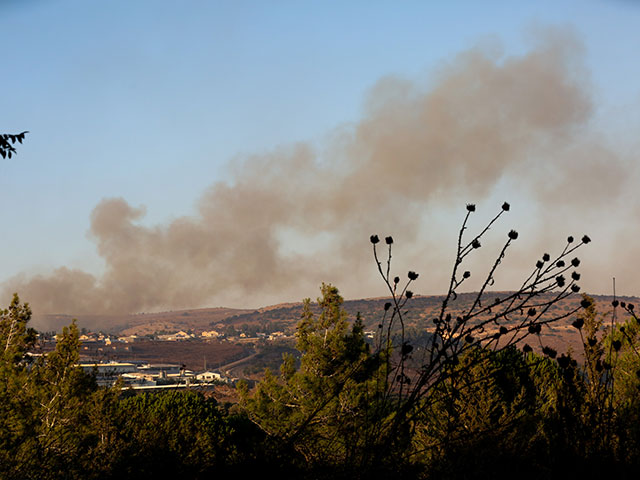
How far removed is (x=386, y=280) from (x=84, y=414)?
27.1 metres

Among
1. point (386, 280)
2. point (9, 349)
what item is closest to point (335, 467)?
point (386, 280)

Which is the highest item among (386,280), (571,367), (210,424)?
(386,280)

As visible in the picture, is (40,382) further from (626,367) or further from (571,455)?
(571,455)

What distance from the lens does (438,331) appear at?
3090mm

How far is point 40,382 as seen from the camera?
2836cm

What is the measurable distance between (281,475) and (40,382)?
27386 mm

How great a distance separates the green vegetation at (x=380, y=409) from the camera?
3168 mm

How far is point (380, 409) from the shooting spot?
11.1 ft

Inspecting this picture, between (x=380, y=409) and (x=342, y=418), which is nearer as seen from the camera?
(x=380, y=409)

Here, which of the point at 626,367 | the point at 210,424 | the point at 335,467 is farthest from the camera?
the point at 210,424

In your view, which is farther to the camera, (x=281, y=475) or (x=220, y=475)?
(x=220, y=475)

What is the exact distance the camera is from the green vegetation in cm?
317

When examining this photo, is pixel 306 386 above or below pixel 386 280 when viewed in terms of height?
below

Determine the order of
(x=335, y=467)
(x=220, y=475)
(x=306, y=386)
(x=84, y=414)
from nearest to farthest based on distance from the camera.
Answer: (x=335, y=467) → (x=220, y=475) → (x=84, y=414) → (x=306, y=386)
